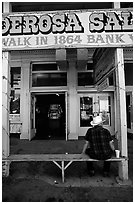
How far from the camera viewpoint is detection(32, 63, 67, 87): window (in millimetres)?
7605

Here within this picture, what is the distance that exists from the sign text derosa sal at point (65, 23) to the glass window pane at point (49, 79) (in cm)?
382

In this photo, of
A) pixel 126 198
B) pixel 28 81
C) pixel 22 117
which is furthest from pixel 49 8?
pixel 126 198

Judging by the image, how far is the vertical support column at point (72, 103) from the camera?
7.22 meters

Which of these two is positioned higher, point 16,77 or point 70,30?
point 70,30

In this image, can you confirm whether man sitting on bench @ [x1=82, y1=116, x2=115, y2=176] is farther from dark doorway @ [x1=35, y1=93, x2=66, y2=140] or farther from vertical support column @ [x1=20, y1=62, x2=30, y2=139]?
dark doorway @ [x1=35, y1=93, x2=66, y2=140]

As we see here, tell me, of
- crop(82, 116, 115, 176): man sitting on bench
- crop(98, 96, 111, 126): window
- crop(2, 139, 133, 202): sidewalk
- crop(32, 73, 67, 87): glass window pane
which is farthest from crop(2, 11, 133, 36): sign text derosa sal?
crop(98, 96, 111, 126): window

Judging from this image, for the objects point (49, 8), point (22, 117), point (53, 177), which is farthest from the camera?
point (22, 117)

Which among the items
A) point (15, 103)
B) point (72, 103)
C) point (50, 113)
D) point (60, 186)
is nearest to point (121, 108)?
point (60, 186)

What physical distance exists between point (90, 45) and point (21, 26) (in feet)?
5.73

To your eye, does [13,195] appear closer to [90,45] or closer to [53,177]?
[53,177]

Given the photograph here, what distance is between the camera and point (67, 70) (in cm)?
744

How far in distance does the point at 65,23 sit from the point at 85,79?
4015mm

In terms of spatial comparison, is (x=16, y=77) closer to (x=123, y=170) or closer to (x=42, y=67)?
(x=42, y=67)

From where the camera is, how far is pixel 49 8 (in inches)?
266
